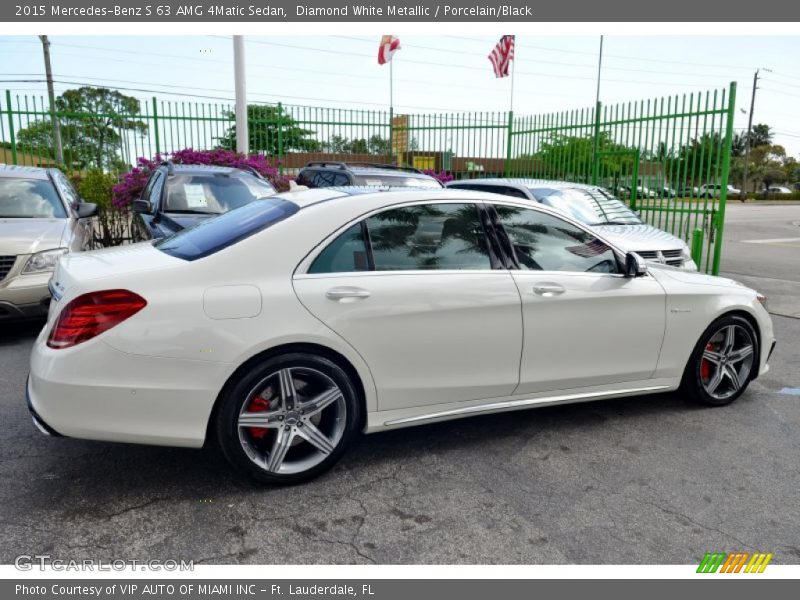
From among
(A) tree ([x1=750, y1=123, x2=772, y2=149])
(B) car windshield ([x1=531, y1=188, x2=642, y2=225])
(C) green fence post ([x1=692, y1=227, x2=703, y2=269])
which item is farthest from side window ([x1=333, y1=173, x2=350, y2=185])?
(A) tree ([x1=750, y1=123, x2=772, y2=149])

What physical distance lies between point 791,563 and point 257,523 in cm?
238

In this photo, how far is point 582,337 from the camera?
4.02m

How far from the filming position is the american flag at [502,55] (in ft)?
61.0

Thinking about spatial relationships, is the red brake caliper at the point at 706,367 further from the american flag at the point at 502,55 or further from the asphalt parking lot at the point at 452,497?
the american flag at the point at 502,55

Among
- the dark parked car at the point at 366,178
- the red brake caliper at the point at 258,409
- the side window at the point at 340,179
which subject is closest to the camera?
the red brake caliper at the point at 258,409

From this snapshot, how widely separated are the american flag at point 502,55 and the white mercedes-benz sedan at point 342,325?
15692 mm

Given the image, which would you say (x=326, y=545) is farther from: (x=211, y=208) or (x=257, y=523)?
(x=211, y=208)

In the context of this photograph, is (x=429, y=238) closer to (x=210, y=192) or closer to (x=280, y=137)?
(x=210, y=192)

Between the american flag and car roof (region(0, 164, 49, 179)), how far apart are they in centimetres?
1406

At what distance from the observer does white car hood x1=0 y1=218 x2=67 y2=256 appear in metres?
5.98

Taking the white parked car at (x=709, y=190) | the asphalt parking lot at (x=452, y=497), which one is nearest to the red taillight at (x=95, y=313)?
the asphalt parking lot at (x=452, y=497)

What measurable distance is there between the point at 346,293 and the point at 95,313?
1192mm

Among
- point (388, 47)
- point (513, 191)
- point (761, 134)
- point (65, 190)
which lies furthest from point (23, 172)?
point (761, 134)

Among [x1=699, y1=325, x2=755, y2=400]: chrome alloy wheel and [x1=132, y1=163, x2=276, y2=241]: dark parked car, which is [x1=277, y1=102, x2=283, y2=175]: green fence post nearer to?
[x1=132, y1=163, x2=276, y2=241]: dark parked car
